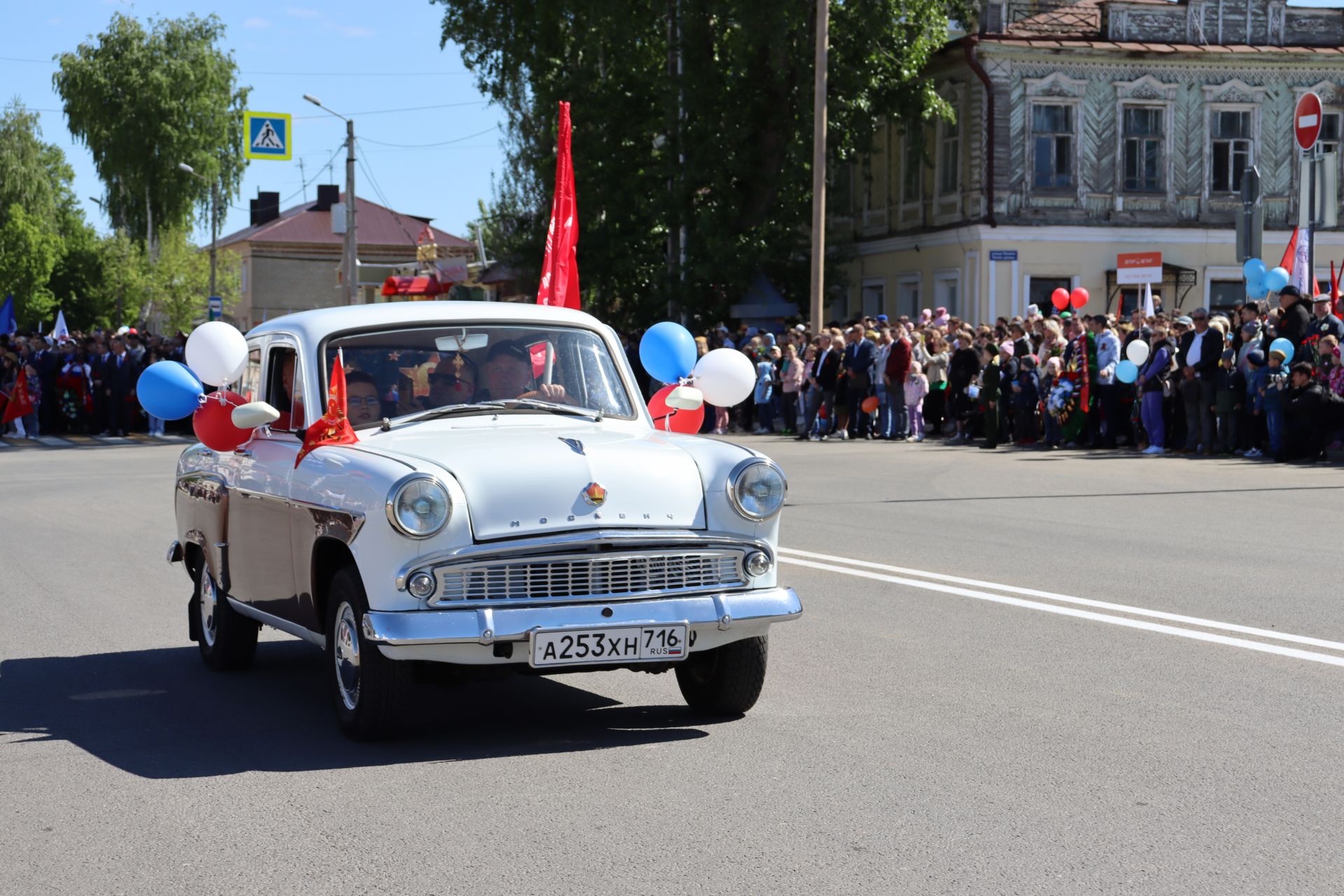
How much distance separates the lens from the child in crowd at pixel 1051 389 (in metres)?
25.2

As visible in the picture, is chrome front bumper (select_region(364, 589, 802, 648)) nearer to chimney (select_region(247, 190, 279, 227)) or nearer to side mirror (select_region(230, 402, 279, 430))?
side mirror (select_region(230, 402, 279, 430))

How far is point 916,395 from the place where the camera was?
2827cm

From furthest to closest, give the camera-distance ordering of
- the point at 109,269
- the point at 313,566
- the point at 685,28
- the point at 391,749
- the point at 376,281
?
the point at 376,281 → the point at 109,269 → the point at 685,28 → the point at 313,566 → the point at 391,749

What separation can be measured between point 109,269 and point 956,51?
60902 mm

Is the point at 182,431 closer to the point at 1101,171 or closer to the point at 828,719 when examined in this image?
the point at 1101,171

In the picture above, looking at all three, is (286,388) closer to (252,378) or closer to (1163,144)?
(252,378)

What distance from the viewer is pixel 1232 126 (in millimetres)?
42219

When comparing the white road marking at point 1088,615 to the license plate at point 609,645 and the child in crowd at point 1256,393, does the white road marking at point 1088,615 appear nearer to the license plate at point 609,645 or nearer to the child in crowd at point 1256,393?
the license plate at point 609,645

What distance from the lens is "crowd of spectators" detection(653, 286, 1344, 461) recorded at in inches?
848

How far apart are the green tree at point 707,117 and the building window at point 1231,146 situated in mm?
6907

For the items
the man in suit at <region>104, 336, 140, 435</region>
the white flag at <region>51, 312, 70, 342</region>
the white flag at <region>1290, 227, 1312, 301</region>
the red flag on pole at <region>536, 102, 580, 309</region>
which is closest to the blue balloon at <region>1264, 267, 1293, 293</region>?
the white flag at <region>1290, 227, 1312, 301</region>

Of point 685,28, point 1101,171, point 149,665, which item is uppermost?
point 685,28

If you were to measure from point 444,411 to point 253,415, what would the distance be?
31.4 inches

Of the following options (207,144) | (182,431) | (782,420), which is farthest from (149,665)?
(207,144)
